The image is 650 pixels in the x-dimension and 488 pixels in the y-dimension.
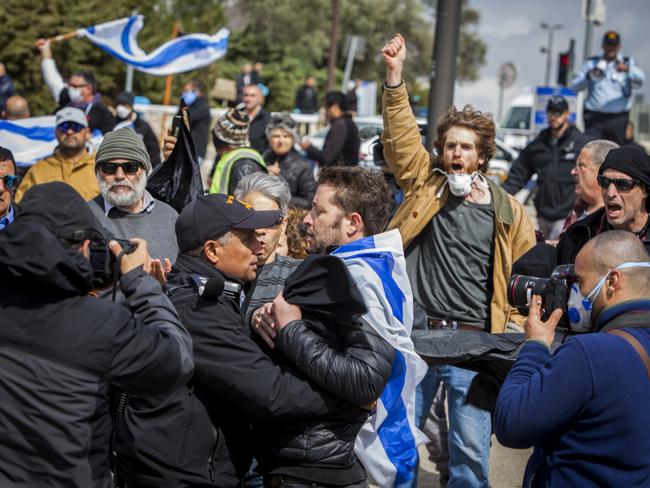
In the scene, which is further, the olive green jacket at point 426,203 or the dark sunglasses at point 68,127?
the dark sunglasses at point 68,127

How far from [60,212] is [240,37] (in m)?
41.0

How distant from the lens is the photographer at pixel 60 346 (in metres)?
2.71

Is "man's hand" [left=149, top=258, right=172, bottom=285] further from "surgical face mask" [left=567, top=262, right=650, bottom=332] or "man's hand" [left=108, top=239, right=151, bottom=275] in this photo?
"surgical face mask" [left=567, top=262, right=650, bottom=332]

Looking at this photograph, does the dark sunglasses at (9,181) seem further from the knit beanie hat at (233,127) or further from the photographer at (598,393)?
the photographer at (598,393)

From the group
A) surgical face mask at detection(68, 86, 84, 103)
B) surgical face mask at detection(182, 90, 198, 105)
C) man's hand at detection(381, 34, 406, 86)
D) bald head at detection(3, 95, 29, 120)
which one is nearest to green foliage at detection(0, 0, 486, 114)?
surgical face mask at detection(182, 90, 198, 105)

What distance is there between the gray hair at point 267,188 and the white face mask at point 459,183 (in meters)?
0.89

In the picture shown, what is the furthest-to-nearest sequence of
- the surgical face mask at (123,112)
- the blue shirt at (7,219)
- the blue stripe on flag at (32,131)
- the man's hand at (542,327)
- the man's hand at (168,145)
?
the surgical face mask at (123,112) < the blue stripe on flag at (32,131) < the man's hand at (168,145) < the blue shirt at (7,219) < the man's hand at (542,327)

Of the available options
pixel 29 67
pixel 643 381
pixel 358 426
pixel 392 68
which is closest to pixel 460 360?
pixel 358 426

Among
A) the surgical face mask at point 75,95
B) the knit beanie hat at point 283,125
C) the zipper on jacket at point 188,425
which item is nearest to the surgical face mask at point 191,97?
the surgical face mask at point 75,95

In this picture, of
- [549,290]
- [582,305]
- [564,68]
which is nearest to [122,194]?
[549,290]

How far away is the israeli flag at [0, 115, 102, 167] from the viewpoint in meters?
8.49

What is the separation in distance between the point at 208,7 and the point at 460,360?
133 ft

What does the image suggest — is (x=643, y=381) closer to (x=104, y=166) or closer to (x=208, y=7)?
(x=104, y=166)

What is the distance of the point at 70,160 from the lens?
655 cm
